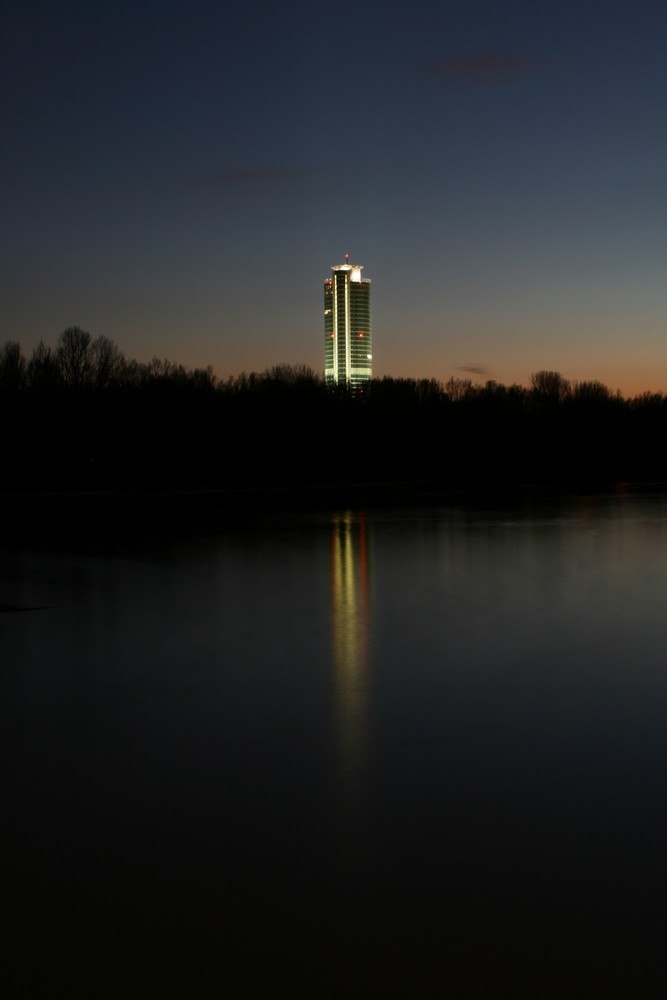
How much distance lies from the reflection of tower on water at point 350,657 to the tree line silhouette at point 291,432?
42895 mm

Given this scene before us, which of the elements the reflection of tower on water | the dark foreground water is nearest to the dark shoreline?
the reflection of tower on water

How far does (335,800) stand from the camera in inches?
214

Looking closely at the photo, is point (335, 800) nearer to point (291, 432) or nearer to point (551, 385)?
point (291, 432)

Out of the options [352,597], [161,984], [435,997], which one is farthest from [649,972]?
[352,597]

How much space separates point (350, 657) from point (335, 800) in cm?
388

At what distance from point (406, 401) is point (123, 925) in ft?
321

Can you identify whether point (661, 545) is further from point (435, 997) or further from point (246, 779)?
point (435, 997)

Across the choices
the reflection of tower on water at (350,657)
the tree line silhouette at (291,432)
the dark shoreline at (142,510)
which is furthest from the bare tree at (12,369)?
the reflection of tower on water at (350,657)

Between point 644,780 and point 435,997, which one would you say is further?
point 644,780

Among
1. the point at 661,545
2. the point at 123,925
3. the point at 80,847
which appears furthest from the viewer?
the point at 661,545

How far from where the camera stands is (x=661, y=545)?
20.5 metres

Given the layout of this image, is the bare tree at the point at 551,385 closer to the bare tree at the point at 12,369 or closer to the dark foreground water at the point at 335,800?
the bare tree at the point at 12,369

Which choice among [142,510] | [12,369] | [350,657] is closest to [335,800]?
[350,657]

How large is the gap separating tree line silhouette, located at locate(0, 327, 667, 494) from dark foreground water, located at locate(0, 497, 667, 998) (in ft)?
161
